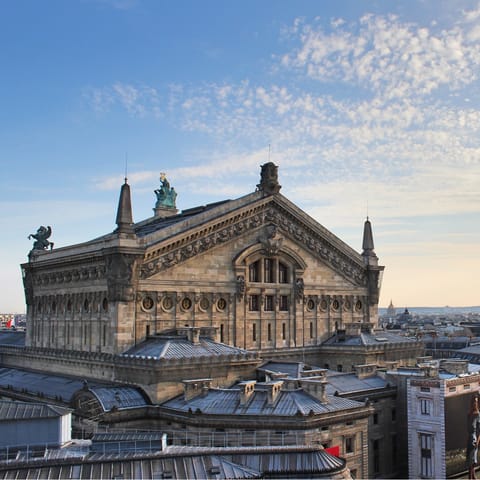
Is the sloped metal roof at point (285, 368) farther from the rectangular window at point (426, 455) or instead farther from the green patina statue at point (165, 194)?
the green patina statue at point (165, 194)

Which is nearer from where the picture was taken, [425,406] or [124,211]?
[425,406]

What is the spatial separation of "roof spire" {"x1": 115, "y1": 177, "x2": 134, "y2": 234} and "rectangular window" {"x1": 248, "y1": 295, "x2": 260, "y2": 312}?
15.6 m

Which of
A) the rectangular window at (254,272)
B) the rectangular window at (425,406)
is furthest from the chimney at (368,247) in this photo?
the rectangular window at (425,406)

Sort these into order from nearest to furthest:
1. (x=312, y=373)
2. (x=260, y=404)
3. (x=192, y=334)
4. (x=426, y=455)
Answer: (x=260, y=404) → (x=426, y=455) → (x=312, y=373) → (x=192, y=334)

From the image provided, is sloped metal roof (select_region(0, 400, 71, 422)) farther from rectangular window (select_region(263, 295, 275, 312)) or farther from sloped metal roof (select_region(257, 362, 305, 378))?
rectangular window (select_region(263, 295, 275, 312))

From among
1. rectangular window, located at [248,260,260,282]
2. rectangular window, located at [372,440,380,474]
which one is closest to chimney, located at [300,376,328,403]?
rectangular window, located at [372,440,380,474]

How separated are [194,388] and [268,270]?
20.2 m

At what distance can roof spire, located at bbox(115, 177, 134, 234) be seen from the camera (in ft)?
205

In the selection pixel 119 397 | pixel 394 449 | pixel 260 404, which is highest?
pixel 119 397

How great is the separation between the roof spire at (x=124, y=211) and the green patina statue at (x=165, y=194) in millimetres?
24550

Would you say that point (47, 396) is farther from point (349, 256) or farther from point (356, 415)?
point (349, 256)

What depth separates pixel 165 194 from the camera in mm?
88125

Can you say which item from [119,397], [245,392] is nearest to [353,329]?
[245,392]

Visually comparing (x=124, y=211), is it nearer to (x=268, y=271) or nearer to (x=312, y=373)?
(x=268, y=271)
